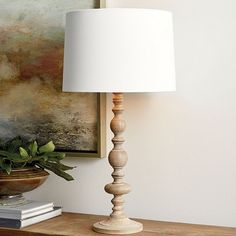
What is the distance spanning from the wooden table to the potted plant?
12 cm

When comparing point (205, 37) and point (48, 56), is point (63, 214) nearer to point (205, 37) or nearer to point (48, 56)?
point (48, 56)

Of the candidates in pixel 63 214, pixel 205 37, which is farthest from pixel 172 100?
pixel 63 214

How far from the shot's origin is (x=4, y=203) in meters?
1.84

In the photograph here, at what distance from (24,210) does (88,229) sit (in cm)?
19

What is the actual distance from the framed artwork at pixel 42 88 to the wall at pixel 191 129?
73mm

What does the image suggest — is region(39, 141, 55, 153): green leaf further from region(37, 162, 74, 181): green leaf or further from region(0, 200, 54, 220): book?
region(0, 200, 54, 220): book

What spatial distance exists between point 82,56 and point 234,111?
468mm

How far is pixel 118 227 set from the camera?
67.0 inches

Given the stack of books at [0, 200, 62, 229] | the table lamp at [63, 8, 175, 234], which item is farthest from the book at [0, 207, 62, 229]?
the table lamp at [63, 8, 175, 234]

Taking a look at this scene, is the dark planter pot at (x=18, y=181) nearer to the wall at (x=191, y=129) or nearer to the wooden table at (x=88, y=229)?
the wooden table at (x=88, y=229)

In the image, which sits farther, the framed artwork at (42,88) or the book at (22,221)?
the framed artwork at (42,88)

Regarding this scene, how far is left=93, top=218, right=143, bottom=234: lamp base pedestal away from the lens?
170 cm

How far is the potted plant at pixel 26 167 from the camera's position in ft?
5.89

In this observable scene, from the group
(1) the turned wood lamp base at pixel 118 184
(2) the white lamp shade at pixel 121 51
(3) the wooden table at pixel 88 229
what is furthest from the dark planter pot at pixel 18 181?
(2) the white lamp shade at pixel 121 51
